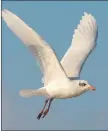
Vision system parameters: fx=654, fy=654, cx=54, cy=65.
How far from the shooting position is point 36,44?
615 inches

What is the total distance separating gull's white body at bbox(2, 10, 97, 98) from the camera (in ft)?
50.5

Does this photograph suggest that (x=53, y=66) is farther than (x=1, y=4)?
Yes

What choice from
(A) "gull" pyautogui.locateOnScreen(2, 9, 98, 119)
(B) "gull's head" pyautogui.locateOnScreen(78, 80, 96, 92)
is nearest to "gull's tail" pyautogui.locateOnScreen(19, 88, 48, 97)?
(A) "gull" pyautogui.locateOnScreen(2, 9, 98, 119)

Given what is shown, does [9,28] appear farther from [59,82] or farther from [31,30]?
[59,82]

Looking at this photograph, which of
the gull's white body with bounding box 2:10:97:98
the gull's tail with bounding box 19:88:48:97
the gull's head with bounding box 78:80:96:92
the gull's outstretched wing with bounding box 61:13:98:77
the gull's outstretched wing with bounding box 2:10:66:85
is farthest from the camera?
the gull's outstretched wing with bounding box 61:13:98:77

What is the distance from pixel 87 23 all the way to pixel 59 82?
301 centimetres

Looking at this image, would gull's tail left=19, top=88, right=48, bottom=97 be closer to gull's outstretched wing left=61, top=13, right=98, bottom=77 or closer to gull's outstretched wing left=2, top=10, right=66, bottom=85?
gull's outstretched wing left=2, top=10, right=66, bottom=85

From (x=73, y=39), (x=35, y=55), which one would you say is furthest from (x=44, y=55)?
(x=73, y=39)

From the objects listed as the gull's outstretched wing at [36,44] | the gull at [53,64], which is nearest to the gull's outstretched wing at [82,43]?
the gull at [53,64]

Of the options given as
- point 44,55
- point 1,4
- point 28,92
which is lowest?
point 28,92

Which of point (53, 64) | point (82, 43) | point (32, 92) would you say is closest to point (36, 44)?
point (53, 64)

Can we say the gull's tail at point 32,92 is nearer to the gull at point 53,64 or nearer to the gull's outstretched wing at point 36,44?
the gull at point 53,64

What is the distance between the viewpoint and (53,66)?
16.3 meters

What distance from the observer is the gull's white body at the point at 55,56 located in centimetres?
1539
